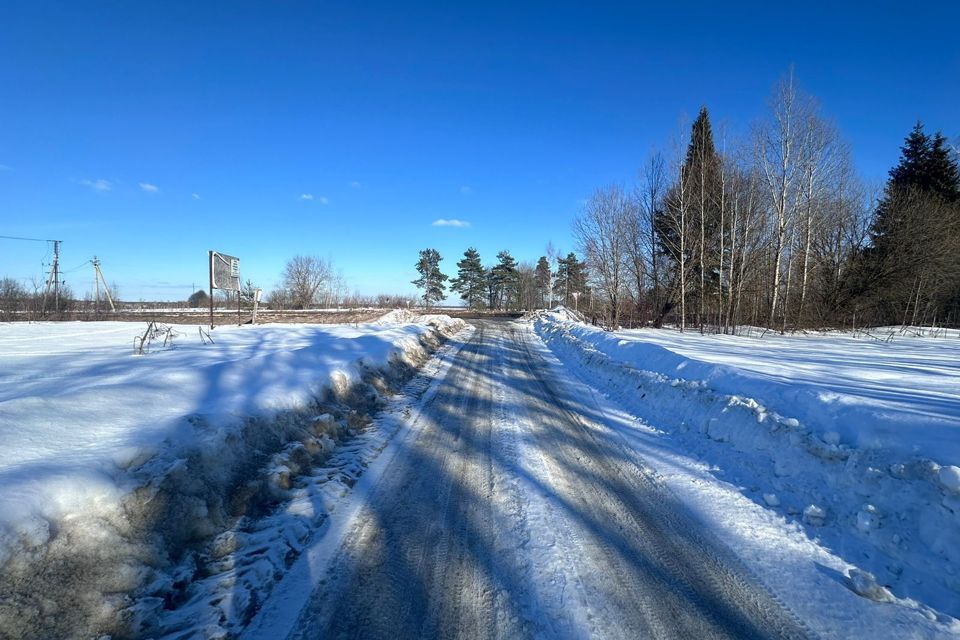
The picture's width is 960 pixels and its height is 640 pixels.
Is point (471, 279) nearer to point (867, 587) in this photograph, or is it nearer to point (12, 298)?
point (12, 298)

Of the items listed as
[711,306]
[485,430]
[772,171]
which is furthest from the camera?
[711,306]

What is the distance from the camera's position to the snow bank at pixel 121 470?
7.29 feet

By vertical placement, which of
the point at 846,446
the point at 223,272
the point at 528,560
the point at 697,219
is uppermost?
the point at 697,219

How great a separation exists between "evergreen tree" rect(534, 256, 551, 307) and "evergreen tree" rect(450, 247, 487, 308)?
880 centimetres

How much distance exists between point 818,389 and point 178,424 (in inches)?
316

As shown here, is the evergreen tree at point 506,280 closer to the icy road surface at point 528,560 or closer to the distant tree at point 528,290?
the distant tree at point 528,290

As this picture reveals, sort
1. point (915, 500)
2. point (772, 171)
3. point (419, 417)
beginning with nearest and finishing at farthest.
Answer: point (915, 500)
point (419, 417)
point (772, 171)

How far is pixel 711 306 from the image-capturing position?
2622 centimetres

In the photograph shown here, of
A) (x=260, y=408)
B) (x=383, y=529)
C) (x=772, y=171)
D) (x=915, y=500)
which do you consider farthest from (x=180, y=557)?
(x=772, y=171)

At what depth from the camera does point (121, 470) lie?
307 centimetres

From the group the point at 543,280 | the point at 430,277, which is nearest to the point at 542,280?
the point at 543,280

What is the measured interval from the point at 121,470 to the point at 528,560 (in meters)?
3.24

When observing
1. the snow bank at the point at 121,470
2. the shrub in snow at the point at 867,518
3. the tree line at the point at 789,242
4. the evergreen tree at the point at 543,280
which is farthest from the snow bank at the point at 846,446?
the evergreen tree at the point at 543,280

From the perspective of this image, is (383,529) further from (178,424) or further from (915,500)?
(915,500)
